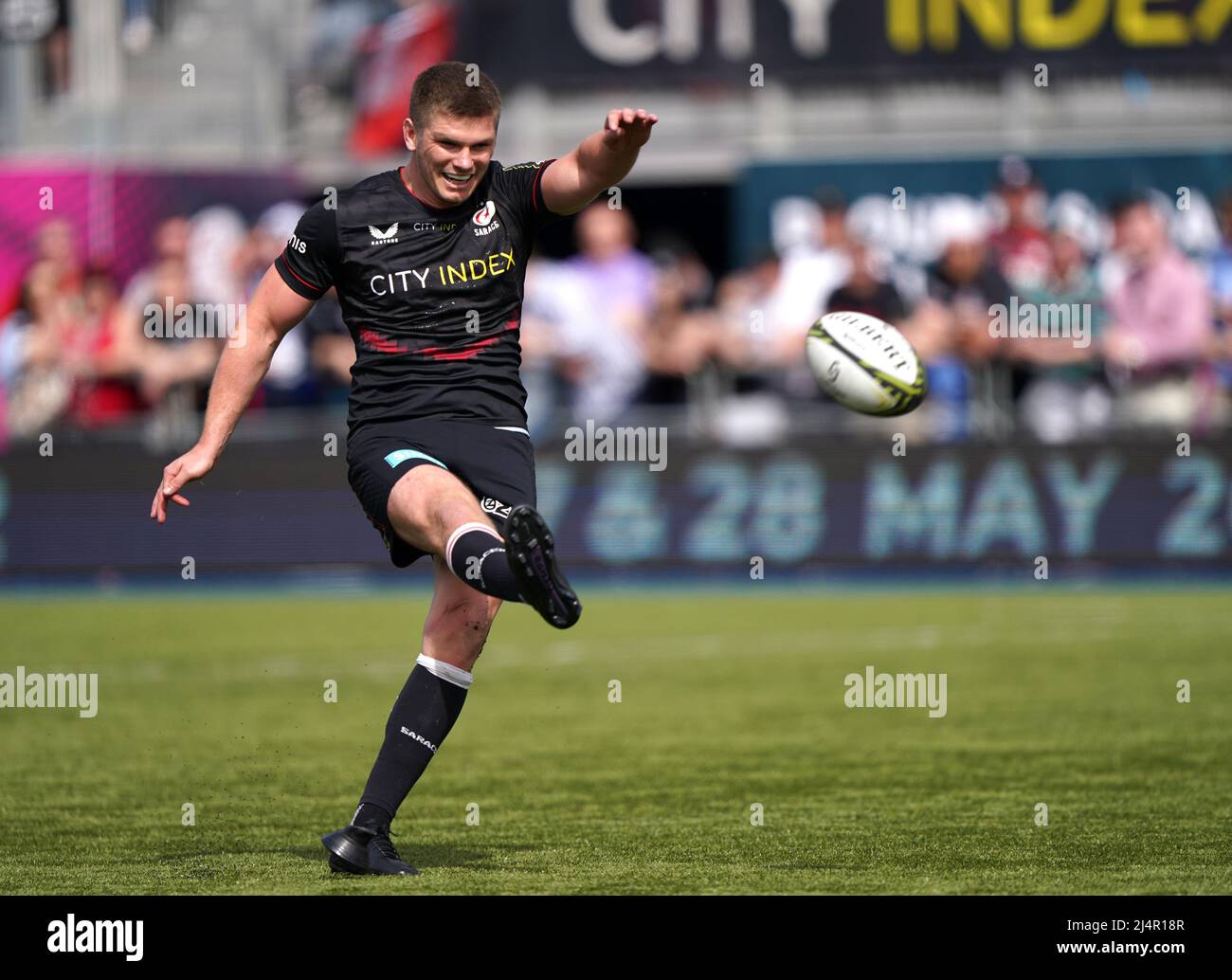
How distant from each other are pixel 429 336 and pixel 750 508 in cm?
1004

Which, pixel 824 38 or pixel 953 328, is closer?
pixel 953 328

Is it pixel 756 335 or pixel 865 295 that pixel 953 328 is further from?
pixel 756 335

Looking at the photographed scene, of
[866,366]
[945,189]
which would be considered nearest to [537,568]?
[866,366]

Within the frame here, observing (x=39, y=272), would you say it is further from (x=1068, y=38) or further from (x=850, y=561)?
(x=1068, y=38)

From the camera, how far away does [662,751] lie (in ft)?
31.2

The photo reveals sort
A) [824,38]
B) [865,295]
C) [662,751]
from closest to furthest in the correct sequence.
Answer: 1. [662,751]
2. [865,295]
3. [824,38]

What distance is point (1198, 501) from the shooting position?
16.0 m

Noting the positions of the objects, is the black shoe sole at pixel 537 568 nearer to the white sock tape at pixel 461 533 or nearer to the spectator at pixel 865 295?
the white sock tape at pixel 461 533

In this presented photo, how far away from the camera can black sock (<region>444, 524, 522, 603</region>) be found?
5996mm

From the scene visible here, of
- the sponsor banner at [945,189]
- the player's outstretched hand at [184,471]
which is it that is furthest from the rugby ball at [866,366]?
the sponsor banner at [945,189]

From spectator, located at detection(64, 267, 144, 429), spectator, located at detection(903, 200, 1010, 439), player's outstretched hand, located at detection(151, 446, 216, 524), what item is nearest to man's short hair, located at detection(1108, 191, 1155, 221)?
spectator, located at detection(903, 200, 1010, 439)

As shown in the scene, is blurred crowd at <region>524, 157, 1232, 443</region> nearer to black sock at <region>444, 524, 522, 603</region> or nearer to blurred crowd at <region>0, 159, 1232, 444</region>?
blurred crowd at <region>0, 159, 1232, 444</region>

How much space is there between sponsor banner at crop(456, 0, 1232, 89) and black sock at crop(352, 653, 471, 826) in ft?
49.0

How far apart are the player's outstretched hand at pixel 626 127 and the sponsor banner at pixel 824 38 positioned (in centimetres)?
1471
